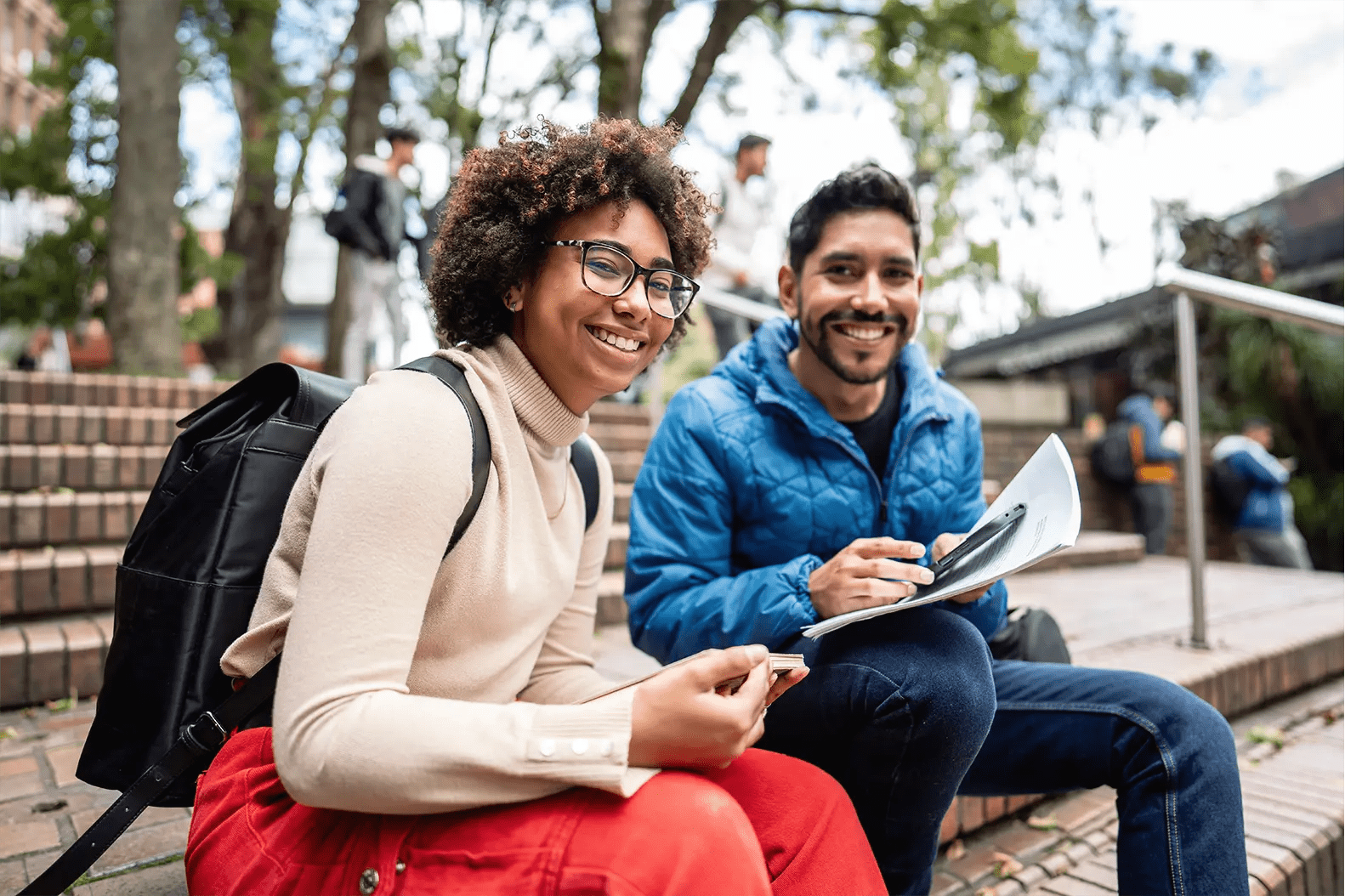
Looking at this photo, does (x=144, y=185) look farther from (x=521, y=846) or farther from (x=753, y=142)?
(x=521, y=846)

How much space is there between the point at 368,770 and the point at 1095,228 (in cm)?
2364

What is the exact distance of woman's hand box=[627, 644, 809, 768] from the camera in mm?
999

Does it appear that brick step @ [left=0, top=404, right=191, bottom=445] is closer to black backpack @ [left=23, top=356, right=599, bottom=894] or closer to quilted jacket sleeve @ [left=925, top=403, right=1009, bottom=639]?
black backpack @ [left=23, top=356, right=599, bottom=894]

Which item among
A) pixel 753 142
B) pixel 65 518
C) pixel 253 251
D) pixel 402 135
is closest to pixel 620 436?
pixel 753 142

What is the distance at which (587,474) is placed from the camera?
1.49 m

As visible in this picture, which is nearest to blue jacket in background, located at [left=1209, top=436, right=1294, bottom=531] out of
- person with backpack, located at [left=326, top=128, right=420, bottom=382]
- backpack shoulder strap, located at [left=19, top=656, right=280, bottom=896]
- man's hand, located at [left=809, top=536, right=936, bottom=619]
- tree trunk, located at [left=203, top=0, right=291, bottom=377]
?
person with backpack, located at [left=326, top=128, right=420, bottom=382]

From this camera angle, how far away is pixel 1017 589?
4496mm

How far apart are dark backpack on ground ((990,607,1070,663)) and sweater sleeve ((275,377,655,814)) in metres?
1.16

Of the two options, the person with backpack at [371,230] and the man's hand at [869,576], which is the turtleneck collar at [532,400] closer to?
the man's hand at [869,576]

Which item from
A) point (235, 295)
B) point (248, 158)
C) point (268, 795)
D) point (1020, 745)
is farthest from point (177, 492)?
point (235, 295)

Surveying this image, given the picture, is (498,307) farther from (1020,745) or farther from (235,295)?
(235,295)

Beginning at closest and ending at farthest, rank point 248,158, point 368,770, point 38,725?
1. point 368,770
2. point 38,725
3. point 248,158

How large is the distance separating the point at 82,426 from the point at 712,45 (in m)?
7.32

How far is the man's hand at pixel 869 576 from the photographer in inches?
54.1
